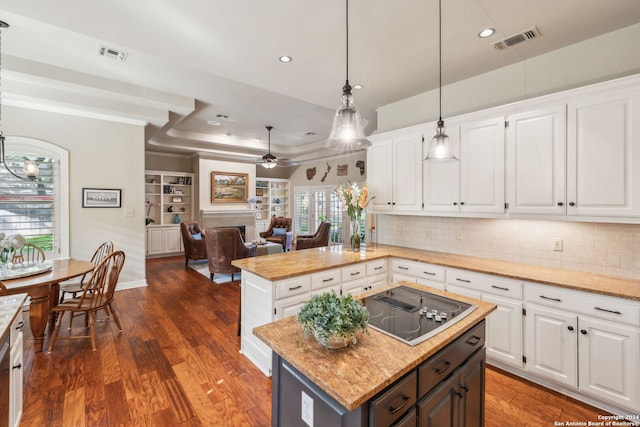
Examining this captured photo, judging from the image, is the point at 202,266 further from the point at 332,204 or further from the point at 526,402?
the point at 526,402

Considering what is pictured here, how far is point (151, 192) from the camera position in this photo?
788cm

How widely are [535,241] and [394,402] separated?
2494 mm

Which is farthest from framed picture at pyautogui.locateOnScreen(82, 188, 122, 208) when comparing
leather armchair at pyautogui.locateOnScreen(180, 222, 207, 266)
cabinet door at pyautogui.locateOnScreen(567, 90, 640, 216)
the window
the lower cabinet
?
cabinet door at pyautogui.locateOnScreen(567, 90, 640, 216)

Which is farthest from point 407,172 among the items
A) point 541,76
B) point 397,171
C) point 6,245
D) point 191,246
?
point 191,246

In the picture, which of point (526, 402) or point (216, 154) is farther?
point (216, 154)

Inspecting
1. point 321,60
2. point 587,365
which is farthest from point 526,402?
point 321,60

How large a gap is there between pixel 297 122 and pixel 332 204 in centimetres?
327

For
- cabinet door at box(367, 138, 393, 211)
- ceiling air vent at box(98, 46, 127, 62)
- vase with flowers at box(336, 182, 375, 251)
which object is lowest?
vase with flowers at box(336, 182, 375, 251)

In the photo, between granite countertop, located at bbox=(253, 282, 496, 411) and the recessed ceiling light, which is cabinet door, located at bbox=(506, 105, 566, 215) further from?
granite countertop, located at bbox=(253, 282, 496, 411)

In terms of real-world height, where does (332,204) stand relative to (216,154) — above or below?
below

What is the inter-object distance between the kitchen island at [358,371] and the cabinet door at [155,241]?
7327 mm

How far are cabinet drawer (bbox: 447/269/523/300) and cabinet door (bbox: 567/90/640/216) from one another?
0.75 metres

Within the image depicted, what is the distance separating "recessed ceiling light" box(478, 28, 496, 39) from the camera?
2277 millimetres

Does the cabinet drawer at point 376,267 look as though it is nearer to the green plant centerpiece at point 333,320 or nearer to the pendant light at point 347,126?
the pendant light at point 347,126
